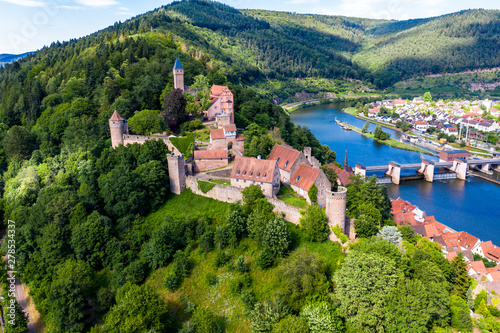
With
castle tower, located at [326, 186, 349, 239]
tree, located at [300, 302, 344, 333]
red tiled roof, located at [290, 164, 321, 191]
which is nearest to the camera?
tree, located at [300, 302, 344, 333]

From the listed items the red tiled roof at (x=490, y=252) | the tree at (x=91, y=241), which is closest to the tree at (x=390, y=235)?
the red tiled roof at (x=490, y=252)

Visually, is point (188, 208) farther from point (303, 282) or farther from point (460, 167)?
point (460, 167)

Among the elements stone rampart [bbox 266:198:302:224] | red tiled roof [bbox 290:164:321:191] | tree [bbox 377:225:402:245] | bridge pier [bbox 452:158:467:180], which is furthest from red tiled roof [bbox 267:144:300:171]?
bridge pier [bbox 452:158:467:180]

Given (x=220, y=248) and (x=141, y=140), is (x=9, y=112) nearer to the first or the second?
(x=141, y=140)

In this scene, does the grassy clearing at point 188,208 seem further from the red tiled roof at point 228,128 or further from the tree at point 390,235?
the tree at point 390,235

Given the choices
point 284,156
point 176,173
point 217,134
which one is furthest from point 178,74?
point 284,156

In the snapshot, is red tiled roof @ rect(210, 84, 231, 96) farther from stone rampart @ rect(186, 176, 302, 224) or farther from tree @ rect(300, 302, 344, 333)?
tree @ rect(300, 302, 344, 333)
